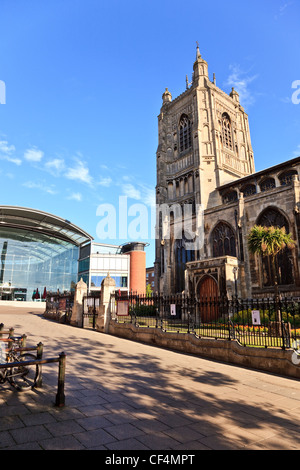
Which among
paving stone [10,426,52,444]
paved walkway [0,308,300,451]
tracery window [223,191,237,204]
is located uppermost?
tracery window [223,191,237,204]

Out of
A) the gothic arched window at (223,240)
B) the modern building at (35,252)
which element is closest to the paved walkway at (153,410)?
the gothic arched window at (223,240)

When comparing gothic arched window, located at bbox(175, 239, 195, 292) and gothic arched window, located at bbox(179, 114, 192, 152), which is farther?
gothic arched window, located at bbox(179, 114, 192, 152)

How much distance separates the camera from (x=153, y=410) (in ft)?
15.9

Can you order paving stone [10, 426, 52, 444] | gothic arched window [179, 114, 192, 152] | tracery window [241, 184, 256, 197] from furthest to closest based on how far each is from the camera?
gothic arched window [179, 114, 192, 152], tracery window [241, 184, 256, 197], paving stone [10, 426, 52, 444]

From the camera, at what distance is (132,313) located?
14.4m

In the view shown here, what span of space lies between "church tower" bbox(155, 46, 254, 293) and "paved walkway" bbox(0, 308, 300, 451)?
24.3 metres

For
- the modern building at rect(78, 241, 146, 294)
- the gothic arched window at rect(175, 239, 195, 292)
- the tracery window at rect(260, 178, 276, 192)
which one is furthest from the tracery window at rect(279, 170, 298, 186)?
the modern building at rect(78, 241, 146, 294)

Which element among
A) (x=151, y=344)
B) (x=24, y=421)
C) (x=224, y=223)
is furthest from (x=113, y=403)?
(x=224, y=223)

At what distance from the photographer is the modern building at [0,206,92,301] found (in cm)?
5031

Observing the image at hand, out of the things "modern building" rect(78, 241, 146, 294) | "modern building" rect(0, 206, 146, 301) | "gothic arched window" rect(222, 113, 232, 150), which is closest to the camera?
"gothic arched window" rect(222, 113, 232, 150)

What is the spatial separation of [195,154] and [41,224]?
32.5 m

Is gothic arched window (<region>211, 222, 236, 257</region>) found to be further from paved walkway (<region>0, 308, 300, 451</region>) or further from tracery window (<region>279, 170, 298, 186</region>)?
paved walkway (<region>0, 308, 300, 451</region>)

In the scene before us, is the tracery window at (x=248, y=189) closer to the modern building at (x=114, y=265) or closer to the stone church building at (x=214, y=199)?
the stone church building at (x=214, y=199)
